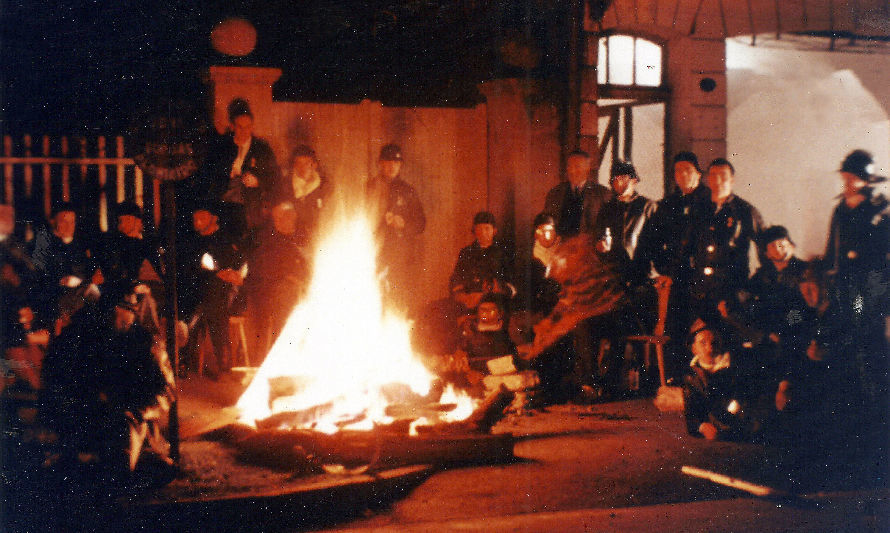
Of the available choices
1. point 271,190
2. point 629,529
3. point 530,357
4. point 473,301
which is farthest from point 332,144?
point 629,529

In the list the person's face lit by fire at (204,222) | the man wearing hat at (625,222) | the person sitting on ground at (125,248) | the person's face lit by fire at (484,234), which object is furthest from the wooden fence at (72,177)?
the man wearing hat at (625,222)

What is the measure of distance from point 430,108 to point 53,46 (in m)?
4.45

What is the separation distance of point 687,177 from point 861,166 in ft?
5.64

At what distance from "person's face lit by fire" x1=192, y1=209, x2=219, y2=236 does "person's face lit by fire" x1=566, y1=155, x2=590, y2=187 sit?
392cm

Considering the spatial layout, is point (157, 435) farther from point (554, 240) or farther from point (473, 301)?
point (554, 240)

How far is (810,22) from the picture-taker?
10.6 meters

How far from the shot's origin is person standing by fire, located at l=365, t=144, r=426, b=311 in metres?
9.32

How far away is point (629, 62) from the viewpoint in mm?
10258

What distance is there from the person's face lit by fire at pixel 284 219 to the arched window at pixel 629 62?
4081 millimetres

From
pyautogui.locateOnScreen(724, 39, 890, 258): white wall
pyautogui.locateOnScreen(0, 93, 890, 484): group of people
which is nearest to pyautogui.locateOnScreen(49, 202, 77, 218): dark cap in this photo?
pyautogui.locateOnScreen(0, 93, 890, 484): group of people

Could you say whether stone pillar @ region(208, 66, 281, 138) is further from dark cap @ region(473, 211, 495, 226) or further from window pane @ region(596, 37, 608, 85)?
window pane @ region(596, 37, 608, 85)

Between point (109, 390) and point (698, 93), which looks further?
point (698, 93)

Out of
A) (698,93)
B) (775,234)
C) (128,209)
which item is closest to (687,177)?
(775,234)

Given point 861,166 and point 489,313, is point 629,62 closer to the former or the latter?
point 861,166
